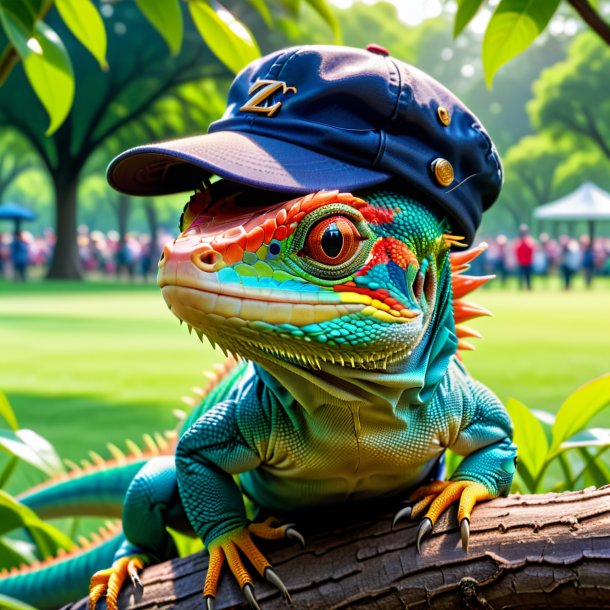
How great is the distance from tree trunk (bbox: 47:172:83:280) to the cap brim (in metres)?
23.8

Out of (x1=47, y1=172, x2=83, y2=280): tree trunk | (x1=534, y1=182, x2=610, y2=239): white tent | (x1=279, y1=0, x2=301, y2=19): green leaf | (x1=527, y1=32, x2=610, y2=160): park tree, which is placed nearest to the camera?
(x1=279, y1=0, x2=301, y2=19): green leaf

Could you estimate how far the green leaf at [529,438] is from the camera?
248 cm

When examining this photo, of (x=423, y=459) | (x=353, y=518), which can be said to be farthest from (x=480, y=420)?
(x=353, y=518)

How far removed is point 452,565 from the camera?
1598mm

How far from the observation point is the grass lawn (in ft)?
16.2

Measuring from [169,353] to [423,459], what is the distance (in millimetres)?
6256

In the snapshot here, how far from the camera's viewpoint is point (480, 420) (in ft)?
6.05

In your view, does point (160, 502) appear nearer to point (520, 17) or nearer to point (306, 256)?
point (306, 256)

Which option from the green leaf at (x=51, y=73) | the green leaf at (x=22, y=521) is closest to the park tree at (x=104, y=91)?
the green leaf at (x=22, y=521)

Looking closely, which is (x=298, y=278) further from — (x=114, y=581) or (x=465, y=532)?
(x=114, y=581)

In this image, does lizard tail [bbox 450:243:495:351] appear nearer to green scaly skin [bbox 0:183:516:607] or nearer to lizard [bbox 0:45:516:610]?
lizard [bbox 0:45:516:610]

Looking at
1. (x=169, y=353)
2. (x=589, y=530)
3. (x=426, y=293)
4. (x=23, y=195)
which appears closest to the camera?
(x=589, y=530)

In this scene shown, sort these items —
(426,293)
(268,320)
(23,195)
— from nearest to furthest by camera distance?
(268,320) < (426,293) < (23,195)

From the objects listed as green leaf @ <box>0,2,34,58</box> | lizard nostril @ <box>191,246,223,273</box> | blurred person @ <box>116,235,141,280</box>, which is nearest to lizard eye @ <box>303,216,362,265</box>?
lizard nostril @ <box>191,246,223,273</box>
